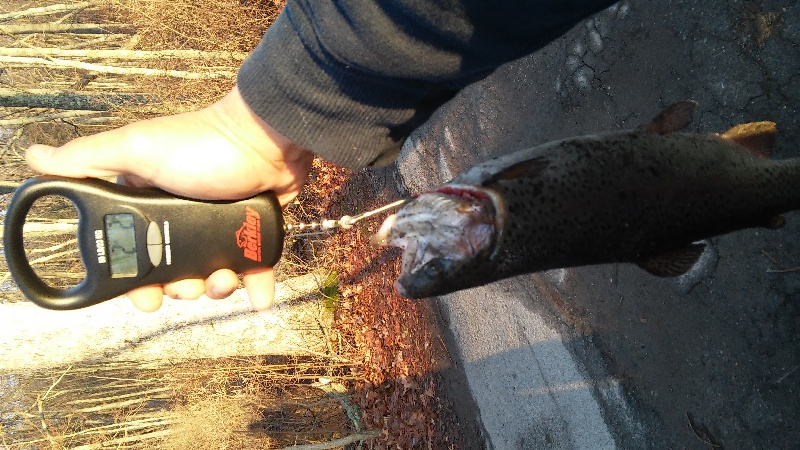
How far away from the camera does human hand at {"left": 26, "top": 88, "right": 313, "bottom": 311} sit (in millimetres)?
2479

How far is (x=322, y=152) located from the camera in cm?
205

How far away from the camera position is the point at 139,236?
2627 millimetres

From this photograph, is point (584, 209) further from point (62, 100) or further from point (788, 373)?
point (62, 100)

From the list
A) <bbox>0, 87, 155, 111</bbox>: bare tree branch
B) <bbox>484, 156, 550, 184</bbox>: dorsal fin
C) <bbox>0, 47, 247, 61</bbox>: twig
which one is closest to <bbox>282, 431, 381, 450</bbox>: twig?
<bbox>484, 156, 550, 184</bbox>: dorsal fin

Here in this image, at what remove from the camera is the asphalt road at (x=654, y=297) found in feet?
10.0

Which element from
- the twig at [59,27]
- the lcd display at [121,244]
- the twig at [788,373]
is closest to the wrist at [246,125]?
the lcd display at [121,244]

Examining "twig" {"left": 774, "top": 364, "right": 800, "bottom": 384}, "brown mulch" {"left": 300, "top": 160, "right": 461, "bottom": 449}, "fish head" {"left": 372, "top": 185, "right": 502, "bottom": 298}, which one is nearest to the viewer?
"fish head" {"left": 372, "top": 185, "right": 502, "bottom": 298}

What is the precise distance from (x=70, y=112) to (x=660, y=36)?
8606mm

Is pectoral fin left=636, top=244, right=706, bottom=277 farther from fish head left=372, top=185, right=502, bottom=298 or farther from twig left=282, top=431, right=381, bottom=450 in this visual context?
twig left=282, top=431, right=381, bottom=450

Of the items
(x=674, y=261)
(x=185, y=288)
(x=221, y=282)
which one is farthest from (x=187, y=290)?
(x=674, y=261)

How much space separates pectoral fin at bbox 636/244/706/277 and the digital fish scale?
2.04 m

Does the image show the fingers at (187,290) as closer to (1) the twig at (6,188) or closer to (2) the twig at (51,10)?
(1) the twig at (6,188)

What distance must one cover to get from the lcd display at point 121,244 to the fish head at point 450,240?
5.17 ft

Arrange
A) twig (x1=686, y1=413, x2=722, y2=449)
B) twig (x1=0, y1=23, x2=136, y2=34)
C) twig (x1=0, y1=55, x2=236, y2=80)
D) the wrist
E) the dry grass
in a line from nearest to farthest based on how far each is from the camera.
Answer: the wrist < twig (x1=686, y1=413, x2=722, y2=449) < twig (x1=0, y1=55, x2=236, y2=80) < the dry grass < twig (x1=0, y1=23, x2=136, y2=34)
